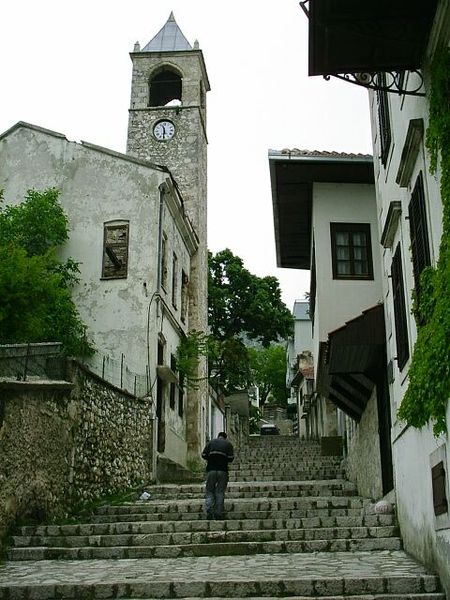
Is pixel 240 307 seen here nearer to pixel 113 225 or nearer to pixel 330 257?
→ pixel 113 225

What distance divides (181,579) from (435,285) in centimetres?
419

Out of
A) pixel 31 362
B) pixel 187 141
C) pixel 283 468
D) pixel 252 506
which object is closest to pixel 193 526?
pixel 252 506

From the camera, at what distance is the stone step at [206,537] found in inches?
389

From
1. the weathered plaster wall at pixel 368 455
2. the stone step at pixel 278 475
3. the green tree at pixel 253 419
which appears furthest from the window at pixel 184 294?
the green tree at pixel 253 419

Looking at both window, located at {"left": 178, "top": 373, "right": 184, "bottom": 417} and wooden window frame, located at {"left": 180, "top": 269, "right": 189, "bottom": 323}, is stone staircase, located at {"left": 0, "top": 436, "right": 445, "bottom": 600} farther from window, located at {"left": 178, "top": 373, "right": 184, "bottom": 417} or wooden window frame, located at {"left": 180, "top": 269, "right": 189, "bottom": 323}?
wooden window frame, located at {"left": 180, "top": 269, "right": 189, "bottom": 323}

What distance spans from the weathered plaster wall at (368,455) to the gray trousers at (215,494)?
2641mm

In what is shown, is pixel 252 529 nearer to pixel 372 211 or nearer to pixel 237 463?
pixel 372 211

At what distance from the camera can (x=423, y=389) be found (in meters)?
6.78

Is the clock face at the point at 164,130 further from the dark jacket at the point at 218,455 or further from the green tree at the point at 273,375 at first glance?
the green tree at the point at 273,375

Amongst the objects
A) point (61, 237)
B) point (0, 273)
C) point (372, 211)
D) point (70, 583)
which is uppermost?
point (61, 237)

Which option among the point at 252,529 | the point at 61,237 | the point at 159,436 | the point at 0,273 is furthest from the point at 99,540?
the point at 61,237

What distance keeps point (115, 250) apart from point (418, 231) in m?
13.7

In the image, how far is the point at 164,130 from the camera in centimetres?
2822

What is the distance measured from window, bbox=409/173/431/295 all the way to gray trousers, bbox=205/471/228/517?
5565mm
